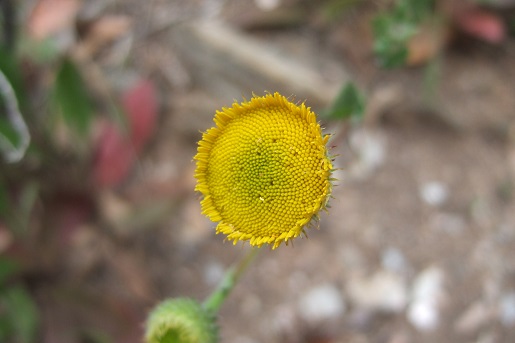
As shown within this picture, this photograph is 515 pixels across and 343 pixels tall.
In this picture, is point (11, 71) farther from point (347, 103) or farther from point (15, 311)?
point (347, 103)

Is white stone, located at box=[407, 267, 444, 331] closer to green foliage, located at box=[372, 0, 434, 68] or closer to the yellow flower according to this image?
green foliage, located at box=[372, 0, 434, 68]

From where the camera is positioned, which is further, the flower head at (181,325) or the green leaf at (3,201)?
the green leaf at (3,201)

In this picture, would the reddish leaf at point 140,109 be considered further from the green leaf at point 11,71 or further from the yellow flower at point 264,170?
the yellow flower at point 264,170

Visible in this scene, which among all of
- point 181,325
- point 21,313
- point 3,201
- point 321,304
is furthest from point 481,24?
point 21,313

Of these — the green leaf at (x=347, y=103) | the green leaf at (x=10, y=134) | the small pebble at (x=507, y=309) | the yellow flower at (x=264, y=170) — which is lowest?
the yellow flower at (x=264, y=170)

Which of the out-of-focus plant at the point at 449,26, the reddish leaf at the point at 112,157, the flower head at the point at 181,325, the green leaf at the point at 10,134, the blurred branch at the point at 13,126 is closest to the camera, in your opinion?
the flower head at the point at 181,325

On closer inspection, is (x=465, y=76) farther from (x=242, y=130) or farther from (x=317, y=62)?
(x=242, y=130)

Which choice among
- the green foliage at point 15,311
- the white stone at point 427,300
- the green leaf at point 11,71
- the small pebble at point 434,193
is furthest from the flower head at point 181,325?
the small pebble at point 434,193
